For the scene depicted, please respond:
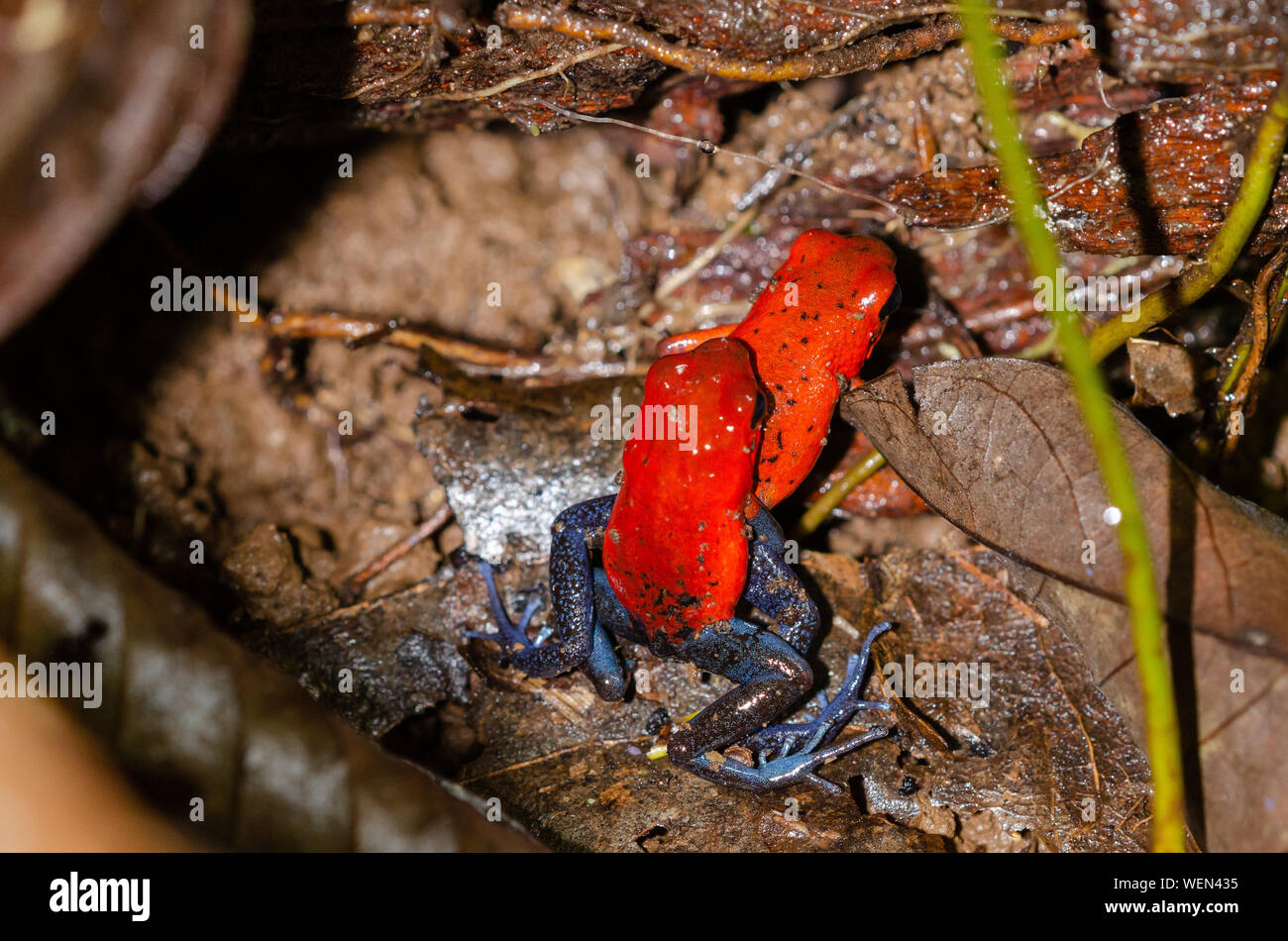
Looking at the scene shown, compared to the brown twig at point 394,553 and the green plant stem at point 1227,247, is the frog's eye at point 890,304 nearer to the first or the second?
the green plant stem at point 1227,247

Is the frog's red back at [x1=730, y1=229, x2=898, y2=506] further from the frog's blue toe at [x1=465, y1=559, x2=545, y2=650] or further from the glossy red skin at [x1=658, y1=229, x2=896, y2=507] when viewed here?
the frog's blue toe at [x1=465, y1=559, x2=545, y2=650]

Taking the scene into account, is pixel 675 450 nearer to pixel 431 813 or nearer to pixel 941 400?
pixel 941 400

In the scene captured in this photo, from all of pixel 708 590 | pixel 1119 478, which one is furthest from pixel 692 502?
pixel 1119 478

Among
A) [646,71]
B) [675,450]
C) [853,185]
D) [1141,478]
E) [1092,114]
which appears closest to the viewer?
[1141,478]

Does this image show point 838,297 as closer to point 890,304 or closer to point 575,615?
point 890,304

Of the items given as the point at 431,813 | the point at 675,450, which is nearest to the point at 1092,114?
the point at 675,450

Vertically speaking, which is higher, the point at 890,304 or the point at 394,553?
the point at 890,304
